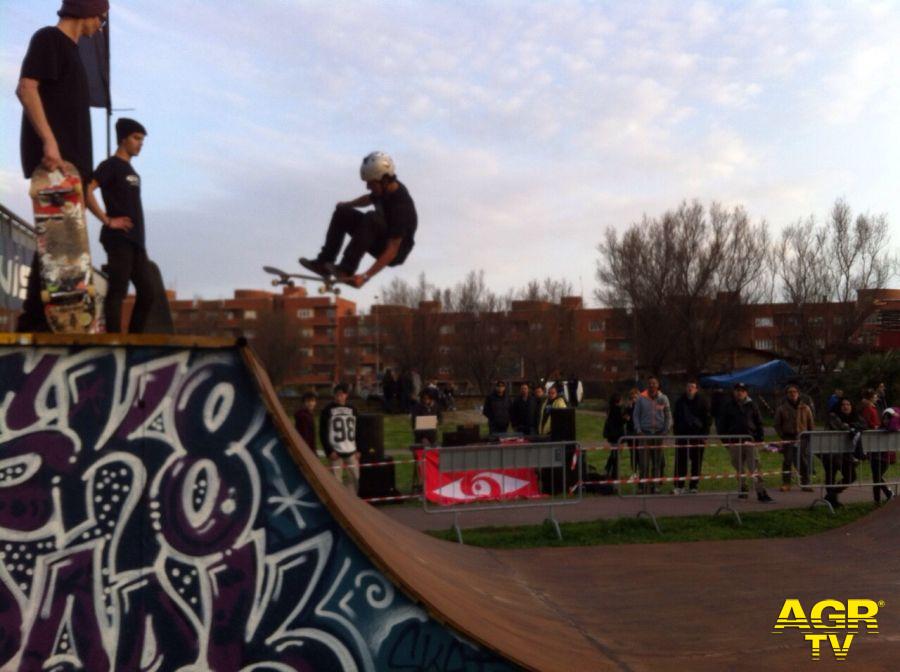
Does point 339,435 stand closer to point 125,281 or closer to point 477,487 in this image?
point 477,487

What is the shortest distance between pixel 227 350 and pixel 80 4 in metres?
2.31

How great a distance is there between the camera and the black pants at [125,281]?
4.89 m

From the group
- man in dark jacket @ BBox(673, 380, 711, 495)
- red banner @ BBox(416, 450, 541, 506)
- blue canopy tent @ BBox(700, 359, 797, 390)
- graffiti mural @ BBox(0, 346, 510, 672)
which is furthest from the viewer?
blue canopy tent @ BBox(700, 359, 797, 390)

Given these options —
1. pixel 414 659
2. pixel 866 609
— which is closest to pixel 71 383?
pixel 414 659

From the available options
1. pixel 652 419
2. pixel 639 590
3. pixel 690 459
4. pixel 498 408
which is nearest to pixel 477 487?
pixel 639 590

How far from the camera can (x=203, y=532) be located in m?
4.01

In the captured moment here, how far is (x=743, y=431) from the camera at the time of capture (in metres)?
12.1

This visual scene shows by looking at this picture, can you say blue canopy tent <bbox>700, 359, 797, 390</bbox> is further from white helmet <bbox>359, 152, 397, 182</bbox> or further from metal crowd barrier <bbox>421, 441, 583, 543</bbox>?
white helmet <bbox>359, 152, 397, 182</bbox>

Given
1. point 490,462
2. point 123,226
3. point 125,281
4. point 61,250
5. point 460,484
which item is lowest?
point 460,484

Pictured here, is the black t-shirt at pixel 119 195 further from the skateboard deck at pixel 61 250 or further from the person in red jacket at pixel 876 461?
the person in red jacket at pixel 876 461

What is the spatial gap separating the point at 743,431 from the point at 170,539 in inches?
387

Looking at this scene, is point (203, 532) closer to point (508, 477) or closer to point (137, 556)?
point (137, 556)

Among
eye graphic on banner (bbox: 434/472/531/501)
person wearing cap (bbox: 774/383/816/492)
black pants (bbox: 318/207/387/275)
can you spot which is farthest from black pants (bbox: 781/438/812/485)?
black pants (bbox: 318/207/387/275)

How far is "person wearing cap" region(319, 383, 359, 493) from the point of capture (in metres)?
11.1
